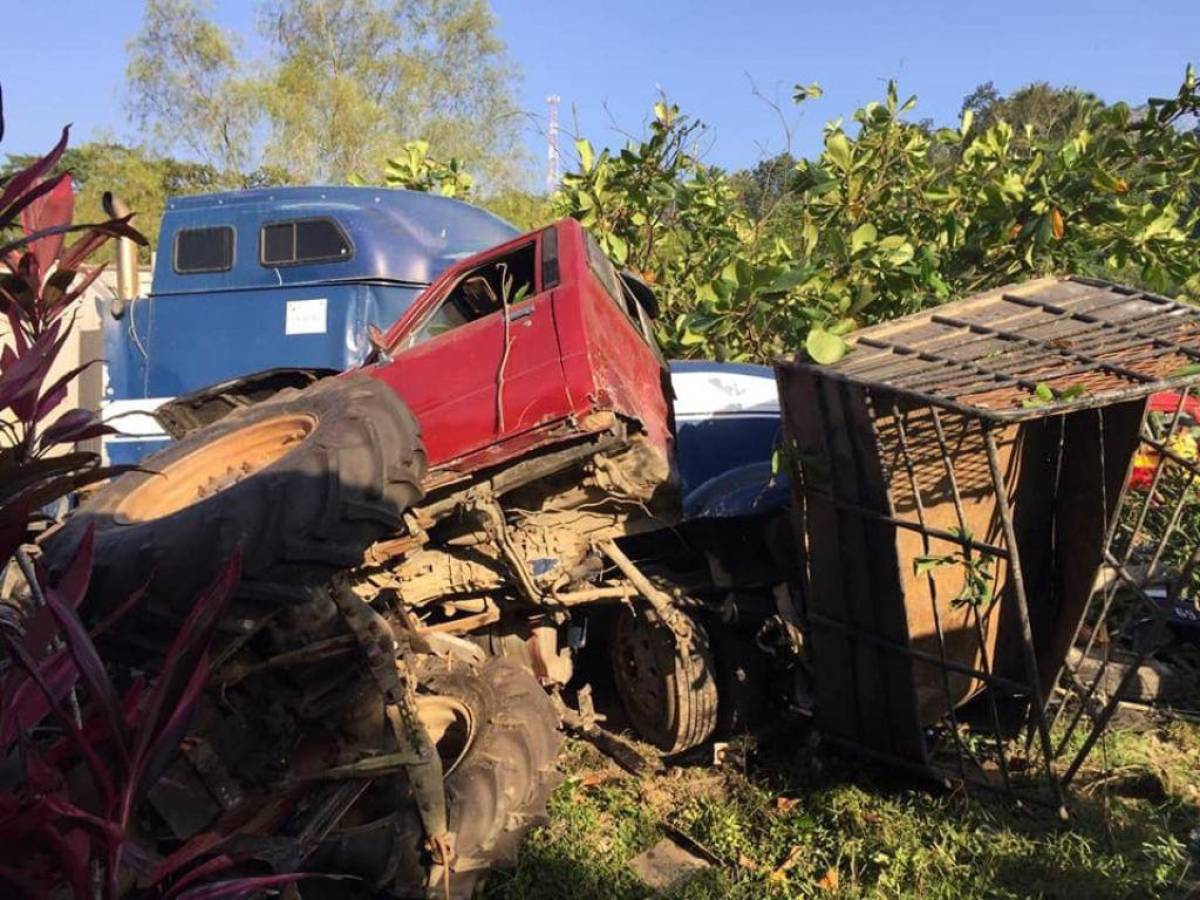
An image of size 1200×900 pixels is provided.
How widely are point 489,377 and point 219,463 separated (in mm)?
1158

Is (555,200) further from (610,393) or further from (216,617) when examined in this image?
(216,617)

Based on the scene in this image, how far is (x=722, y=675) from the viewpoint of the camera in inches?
181

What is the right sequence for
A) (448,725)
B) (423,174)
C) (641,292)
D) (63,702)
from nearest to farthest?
(63,702), (448,725), (641,292), (423,174)

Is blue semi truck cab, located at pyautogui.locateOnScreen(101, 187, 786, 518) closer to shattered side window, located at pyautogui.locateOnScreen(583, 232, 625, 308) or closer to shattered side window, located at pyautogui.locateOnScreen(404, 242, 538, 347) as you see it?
shattered side window, located at pyautogui.locateOnScreen(404, 242, 538, 347)

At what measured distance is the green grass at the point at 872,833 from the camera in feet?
10.9

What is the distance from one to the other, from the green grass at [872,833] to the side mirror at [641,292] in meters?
2.75

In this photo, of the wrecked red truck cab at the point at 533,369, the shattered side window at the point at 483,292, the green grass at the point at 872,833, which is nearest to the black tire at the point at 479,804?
the green grass at the point at 872,833

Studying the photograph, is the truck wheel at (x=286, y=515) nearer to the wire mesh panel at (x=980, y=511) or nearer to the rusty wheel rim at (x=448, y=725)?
the rusty wheel rim at (x=448, y=725)

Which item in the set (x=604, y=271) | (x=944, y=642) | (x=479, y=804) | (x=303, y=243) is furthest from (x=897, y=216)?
(x=479, y=804)

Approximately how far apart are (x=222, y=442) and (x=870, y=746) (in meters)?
3.01

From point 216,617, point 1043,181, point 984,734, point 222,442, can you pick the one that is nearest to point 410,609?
point 222,442

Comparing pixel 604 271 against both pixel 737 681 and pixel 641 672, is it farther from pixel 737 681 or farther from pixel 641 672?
pixel 737 681

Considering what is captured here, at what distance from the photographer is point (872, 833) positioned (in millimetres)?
3689

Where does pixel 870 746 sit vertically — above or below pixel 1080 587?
below
